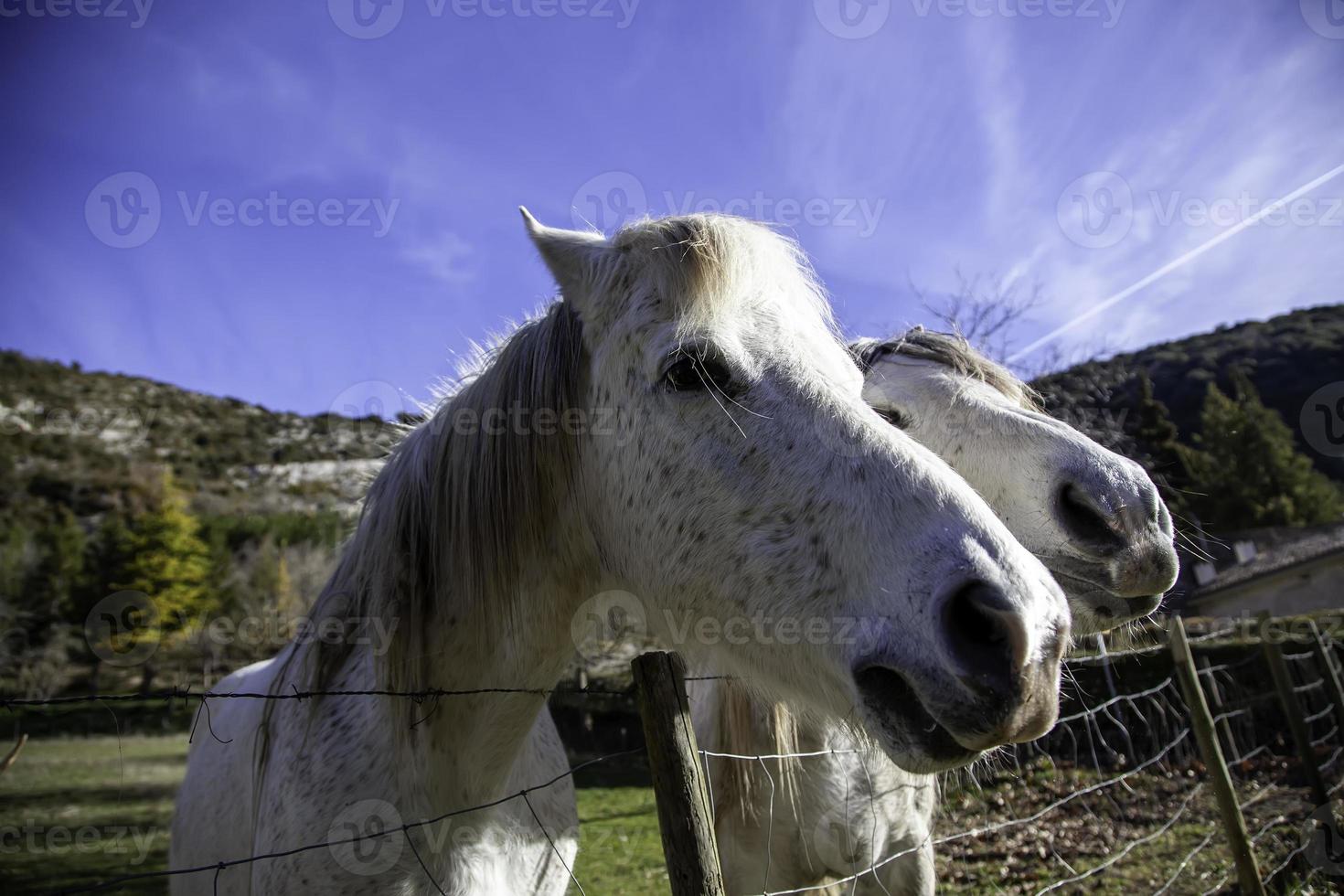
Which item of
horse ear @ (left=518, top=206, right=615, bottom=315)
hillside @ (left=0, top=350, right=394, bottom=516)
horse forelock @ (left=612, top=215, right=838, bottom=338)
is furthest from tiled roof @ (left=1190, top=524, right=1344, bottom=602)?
hillside @ (left=0, top=350, right=394, bottom=516)

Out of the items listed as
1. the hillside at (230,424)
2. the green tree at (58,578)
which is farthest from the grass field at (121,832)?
the hillside at (230,424)

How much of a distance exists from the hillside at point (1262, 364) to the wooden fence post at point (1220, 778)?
42714mm

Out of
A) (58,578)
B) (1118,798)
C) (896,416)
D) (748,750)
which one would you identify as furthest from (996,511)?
(58,578)

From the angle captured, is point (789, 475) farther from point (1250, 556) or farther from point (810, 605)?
point (1250, 556)

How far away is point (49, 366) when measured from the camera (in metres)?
89.9

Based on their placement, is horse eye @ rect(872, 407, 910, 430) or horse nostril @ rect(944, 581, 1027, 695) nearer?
horse nostril @ rect(944, 581, 1027, 695)

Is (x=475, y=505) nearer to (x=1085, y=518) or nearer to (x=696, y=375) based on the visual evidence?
(x=696, y=375)

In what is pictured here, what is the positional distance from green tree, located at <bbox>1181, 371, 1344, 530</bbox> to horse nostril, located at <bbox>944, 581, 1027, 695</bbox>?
48196 mm

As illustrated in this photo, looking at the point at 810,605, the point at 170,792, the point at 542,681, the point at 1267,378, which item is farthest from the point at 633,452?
the point at 1267,378

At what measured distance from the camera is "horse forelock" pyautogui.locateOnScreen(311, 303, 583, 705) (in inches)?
82.7

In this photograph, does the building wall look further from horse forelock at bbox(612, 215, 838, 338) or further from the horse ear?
the horse ear

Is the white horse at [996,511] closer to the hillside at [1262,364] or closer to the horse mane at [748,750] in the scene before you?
the horse mane at [748,750]

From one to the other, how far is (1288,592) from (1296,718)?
95.0ft

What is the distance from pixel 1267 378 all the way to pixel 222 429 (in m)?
114
